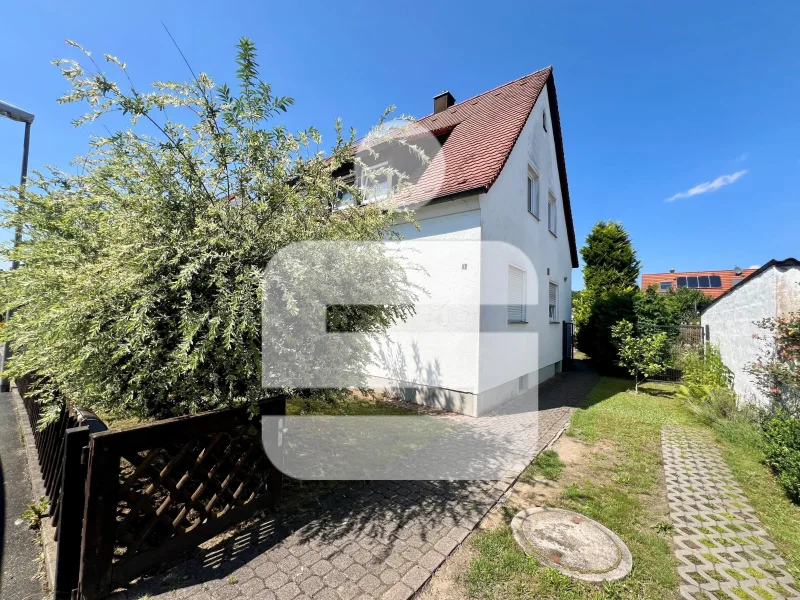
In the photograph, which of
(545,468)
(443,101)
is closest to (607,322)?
(545,468)

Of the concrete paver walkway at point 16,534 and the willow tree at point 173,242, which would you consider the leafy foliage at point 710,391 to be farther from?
the concrete paver walkway at point 16,534

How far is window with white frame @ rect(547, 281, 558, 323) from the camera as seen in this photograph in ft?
38.8

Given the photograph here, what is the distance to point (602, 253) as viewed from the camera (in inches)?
634

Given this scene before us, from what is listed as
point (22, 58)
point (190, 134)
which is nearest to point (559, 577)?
point (190, 134)

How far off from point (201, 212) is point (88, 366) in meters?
1.58

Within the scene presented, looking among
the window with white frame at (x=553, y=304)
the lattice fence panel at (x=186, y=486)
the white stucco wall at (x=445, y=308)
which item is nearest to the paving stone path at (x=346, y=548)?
the lattice fence panel at (x=186, y=486)

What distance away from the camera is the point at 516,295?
8.71 meters

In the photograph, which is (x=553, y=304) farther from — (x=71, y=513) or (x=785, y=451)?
(x=71, y=513)

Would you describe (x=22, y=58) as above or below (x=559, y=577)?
above

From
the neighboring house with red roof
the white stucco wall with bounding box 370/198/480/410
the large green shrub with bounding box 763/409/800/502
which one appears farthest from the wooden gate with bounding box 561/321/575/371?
the neighboring house with red roof

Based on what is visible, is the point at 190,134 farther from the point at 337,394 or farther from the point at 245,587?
the point at 245,587

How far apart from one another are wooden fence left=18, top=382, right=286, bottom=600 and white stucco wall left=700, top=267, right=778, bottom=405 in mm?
7903

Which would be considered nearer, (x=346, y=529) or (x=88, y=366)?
(x=88, y=366)

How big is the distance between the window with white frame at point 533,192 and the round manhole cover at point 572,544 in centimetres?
804
